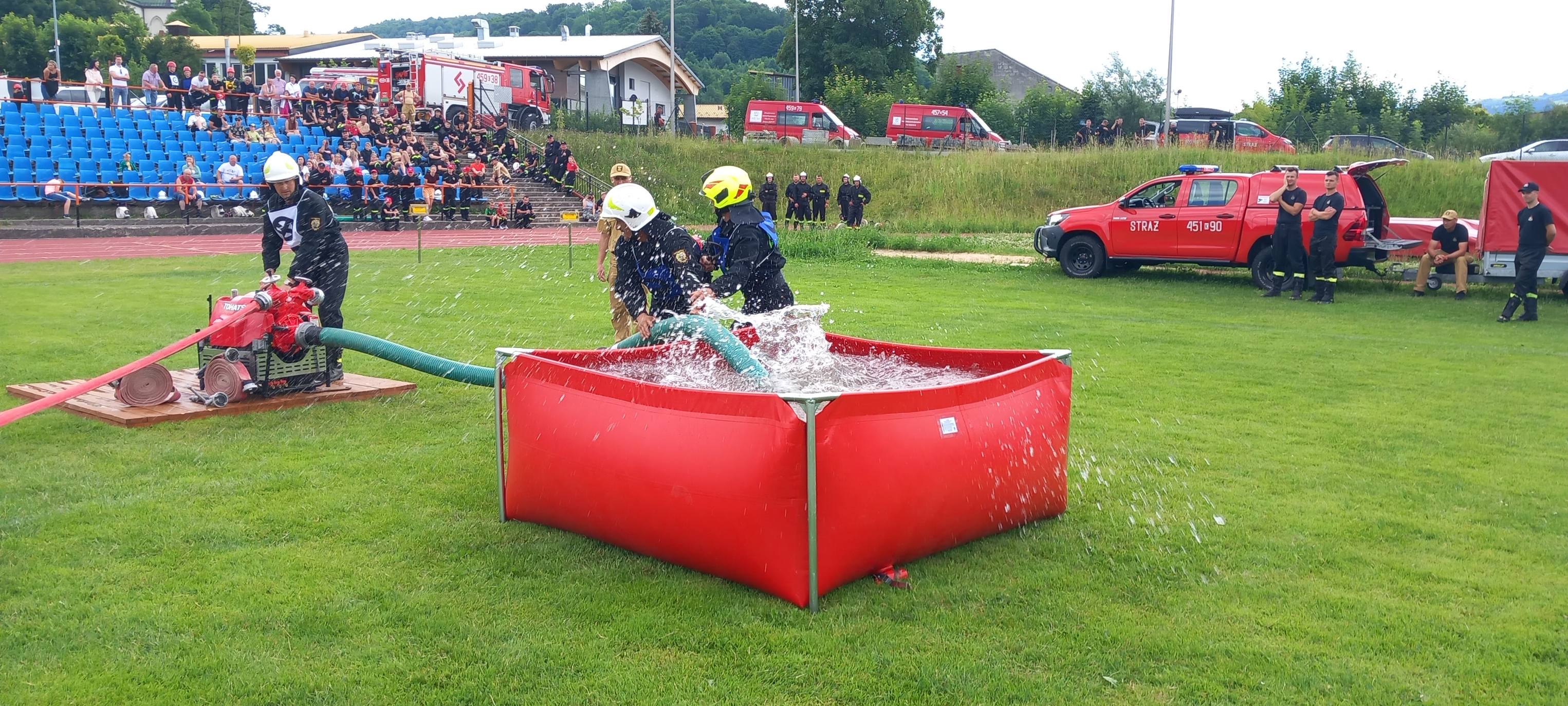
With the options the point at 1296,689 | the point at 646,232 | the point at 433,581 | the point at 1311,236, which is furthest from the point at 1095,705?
the point at 1311,236

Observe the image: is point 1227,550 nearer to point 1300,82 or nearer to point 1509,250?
point 1509,250

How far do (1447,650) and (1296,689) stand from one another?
800 millimetres

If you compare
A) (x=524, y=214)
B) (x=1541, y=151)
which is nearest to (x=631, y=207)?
(x=524, y=214)

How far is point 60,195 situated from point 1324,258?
2661 cm

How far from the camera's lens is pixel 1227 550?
5.54 m

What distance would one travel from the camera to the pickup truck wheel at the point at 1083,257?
20.3m

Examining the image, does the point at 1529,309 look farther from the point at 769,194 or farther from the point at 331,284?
the point at 769,194

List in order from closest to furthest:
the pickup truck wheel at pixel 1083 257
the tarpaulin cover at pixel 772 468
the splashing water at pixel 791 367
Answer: the tarpaulin cover at pixel 772 468, the splashing water at pixel 791 367, the pickup truck wheel at pixel 1083 257

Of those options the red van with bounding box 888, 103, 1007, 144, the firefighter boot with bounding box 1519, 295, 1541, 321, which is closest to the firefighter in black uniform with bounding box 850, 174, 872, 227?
the red van with bounding box 888, 103, 1007, 144

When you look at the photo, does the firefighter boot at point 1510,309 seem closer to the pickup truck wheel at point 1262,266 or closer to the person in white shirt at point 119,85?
the pickup truck wheel at point 1262,266

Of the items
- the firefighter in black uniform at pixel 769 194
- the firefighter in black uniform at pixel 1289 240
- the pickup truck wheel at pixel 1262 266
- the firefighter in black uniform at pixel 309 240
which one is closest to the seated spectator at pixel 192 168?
the firefighter in black uniform at pixel 769 194

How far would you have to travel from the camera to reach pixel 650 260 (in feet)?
25.3

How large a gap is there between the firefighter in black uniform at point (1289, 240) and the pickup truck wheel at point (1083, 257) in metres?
3.30

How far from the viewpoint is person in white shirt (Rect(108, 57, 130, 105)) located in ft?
100
